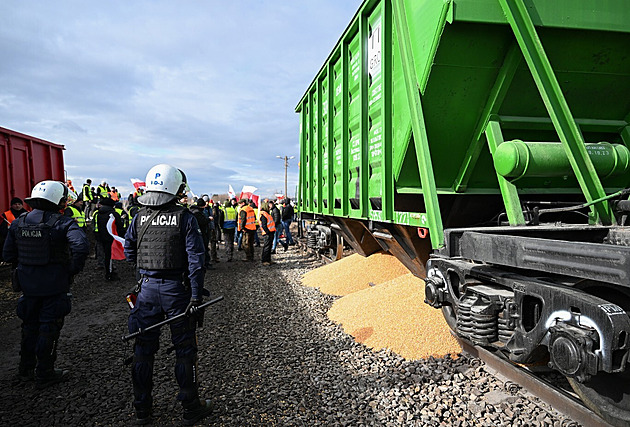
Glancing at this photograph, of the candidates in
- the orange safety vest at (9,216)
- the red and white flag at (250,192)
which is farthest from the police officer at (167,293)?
the red and white flag at (250,192)

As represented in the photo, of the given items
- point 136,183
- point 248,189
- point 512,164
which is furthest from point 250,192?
point 512,164

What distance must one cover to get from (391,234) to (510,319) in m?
2.45

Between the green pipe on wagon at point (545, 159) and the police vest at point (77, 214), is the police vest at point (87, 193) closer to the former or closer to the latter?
the police vest at point (77, 214)

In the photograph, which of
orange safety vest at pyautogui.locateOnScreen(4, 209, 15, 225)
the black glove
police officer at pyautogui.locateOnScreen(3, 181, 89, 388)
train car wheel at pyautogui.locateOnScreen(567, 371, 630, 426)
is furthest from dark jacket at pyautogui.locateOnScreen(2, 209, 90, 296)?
orange safety vest at pyautogui.locateOnScreen(4, 209, 15, 225)

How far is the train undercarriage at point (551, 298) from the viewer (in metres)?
1.82

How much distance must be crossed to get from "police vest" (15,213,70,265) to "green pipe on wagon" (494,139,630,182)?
4.11 m

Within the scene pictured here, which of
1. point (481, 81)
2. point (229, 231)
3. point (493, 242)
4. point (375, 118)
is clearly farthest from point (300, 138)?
point (493, 242)

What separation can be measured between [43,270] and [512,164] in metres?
4.27

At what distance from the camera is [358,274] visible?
Answer: 696cm

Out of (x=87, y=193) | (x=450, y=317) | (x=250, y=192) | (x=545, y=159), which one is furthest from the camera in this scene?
(x=87, y=193)

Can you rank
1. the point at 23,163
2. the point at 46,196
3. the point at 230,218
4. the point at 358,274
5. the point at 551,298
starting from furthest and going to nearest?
the point at 230,218 < the point at 23,163 < the point at 358,274 < the point at 46,196 < the point at 551,298

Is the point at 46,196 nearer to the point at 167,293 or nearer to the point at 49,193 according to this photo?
the point at 49,193

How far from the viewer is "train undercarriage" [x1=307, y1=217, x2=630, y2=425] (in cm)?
182

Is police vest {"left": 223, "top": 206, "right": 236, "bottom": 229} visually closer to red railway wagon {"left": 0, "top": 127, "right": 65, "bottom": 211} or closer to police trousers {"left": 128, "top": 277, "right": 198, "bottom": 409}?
red railway wagon {"left": 0, "top": 127, "right": 65, "bottom": 211}
